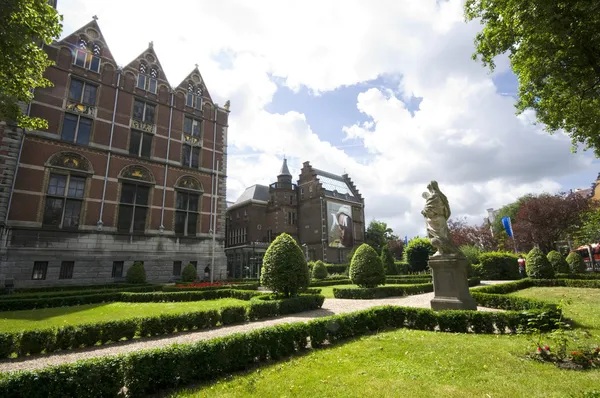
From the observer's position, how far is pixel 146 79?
31.0 m

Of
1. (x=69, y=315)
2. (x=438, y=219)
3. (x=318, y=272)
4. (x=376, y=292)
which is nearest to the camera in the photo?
(x=438, y=219)

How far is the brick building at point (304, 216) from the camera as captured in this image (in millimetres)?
50375

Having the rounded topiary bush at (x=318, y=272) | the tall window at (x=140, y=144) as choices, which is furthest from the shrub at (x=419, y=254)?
the tall window at (x=140, y=144)

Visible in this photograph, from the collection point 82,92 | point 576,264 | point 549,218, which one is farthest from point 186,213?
point 549,218

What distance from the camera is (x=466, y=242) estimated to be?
165ft

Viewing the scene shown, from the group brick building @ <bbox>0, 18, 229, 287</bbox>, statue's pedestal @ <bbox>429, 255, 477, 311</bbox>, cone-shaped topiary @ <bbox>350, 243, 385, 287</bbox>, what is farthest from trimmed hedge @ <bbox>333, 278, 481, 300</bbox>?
brick building @ <bbox>0, 18, 229, 287</bbox>

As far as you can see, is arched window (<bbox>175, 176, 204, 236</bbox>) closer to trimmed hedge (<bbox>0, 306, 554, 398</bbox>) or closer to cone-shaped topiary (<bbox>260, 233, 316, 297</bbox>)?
cone-shaped topiary (<bbox>260, 233, 316, 297</bbox>)

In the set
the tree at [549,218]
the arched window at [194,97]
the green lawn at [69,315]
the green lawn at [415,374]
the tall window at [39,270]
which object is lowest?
the green lawn at [415,374]

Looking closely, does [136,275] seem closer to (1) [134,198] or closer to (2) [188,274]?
(2) [188,274]

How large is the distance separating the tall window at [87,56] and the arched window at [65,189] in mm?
8947

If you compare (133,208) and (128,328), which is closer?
(128,328)

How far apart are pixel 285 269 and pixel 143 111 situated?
84.5 feet

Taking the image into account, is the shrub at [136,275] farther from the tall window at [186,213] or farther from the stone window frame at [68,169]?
the tall window at [186,213]

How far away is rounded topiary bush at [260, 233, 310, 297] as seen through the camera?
1408cm
